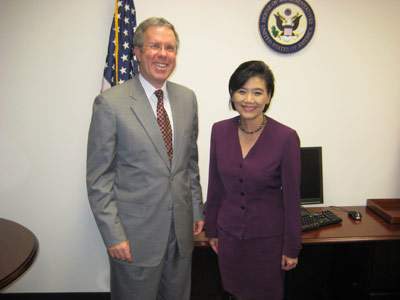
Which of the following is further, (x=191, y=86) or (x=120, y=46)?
(x=191, y=86)

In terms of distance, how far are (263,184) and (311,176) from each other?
965 mm

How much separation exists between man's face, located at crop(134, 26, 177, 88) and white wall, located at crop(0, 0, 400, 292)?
84 cm

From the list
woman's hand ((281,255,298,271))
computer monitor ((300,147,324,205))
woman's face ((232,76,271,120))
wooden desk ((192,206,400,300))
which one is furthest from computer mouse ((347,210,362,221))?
woman's face ((232,76,271,120))

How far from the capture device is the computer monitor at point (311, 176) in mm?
2271

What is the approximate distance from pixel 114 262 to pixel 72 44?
1.48 metres

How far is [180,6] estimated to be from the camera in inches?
86.3

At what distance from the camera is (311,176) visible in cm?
229

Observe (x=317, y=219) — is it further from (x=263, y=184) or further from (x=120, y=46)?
(x=120, y=46)

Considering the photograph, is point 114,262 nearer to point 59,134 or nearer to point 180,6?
point 59,134

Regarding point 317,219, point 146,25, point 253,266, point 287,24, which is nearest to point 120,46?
point 146,25

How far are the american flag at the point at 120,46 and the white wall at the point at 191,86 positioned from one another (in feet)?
0.54

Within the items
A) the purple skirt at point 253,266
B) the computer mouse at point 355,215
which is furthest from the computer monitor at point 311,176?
the purple skirt at point 253,266

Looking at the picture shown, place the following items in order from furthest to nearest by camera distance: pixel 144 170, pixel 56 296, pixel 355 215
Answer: pixel 56 296 → pixel 355 215 → pixel 144 170

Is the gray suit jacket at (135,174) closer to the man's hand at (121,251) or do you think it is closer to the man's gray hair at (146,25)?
the man's hand at (121,251)
